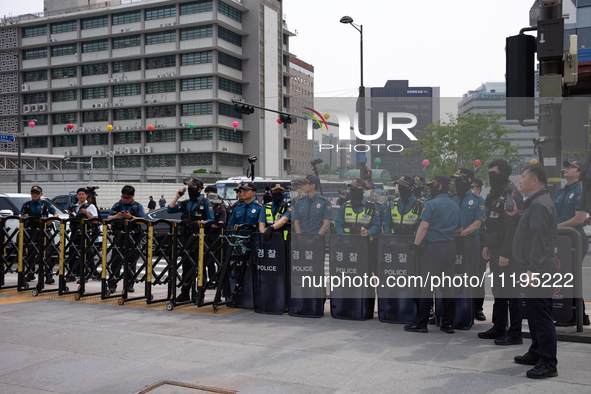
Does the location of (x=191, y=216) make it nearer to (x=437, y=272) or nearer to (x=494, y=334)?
(x=437, y=272)

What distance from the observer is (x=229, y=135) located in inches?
2522

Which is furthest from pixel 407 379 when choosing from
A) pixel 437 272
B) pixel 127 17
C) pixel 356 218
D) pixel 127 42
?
pixel 127 17

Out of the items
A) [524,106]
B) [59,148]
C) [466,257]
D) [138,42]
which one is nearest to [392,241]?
[466,257]

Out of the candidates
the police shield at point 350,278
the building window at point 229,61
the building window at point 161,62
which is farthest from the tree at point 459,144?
the building window at point 161,62

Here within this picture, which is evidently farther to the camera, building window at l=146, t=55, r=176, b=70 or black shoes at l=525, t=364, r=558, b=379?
building window at l=146, t=55, r=176, b=70

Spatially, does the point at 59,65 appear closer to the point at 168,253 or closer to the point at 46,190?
the point at 46,190

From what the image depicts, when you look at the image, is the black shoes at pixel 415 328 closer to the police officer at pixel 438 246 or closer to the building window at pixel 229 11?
the police officer at pixel 438 246

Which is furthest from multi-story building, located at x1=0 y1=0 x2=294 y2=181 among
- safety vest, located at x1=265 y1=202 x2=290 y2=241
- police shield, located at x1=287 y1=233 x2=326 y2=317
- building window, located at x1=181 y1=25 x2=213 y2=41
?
police shield, located at x1=287 y1=233 x2=326 y2=317

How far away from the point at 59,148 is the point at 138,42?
1746 cm

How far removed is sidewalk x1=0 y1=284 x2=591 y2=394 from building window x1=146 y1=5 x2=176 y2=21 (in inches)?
2336

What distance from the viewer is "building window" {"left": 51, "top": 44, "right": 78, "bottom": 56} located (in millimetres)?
66812

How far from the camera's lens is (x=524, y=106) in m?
6.72

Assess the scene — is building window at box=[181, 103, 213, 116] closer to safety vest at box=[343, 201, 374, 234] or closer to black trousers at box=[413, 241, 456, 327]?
safety vest at box=[343, 201, 374, 234]

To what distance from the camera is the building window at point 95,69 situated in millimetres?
65688
